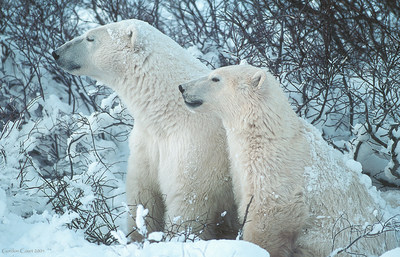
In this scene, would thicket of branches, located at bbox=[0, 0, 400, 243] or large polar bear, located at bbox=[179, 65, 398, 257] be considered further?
thicket of branches, located at bbox=[0, 0, 400, 243]

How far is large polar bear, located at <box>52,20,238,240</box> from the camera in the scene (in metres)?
3.43

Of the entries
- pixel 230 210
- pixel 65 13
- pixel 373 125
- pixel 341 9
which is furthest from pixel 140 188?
pixel 65 13

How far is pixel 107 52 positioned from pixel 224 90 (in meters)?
0.97

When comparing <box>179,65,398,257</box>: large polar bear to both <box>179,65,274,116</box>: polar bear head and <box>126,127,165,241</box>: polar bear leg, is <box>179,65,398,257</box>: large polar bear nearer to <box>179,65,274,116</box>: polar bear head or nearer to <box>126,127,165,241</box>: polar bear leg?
<box>179,65,274,116</box>: polar bear head

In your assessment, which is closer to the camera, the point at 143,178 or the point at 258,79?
the point at 258,79

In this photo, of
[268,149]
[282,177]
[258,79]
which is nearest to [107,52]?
[258,79]

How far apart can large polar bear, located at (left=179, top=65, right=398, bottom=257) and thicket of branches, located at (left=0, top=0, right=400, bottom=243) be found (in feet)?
3.52

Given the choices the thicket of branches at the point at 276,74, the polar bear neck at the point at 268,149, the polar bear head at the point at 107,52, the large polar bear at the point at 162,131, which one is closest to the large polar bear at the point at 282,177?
the polar bear neck at the point at 268,149

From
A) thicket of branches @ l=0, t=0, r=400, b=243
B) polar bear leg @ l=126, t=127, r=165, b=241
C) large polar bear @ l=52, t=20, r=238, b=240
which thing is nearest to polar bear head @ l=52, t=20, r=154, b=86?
large polar bear @ l=52, t=20, r=238, b=240

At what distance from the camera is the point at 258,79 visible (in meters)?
3.13

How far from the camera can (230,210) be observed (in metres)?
3.62

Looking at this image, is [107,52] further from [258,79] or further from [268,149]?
[268,149]

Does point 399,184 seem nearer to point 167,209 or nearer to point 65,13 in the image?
point 167,209

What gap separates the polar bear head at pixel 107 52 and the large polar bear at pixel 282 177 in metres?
0.56
